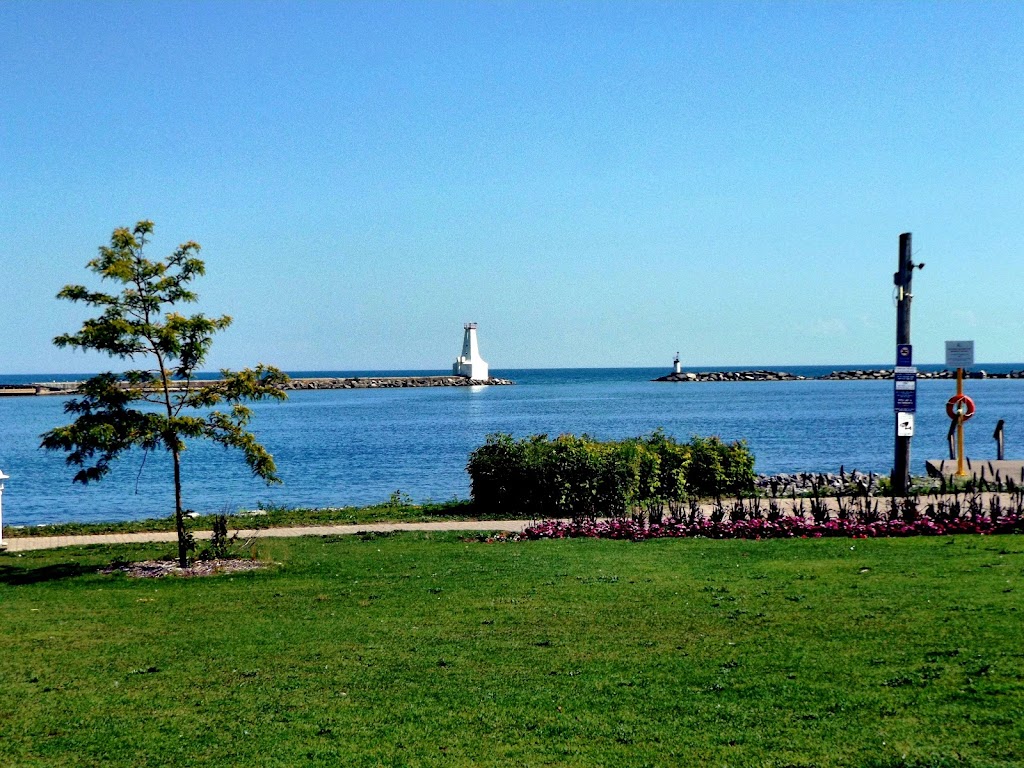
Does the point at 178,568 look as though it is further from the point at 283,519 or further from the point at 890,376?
the point at 890,376

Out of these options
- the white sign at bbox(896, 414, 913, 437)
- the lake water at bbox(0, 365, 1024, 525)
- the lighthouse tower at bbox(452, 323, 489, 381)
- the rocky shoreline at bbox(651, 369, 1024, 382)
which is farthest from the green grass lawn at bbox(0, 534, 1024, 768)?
the rocky shoreline at bbox(651, 369, 1024, 382)

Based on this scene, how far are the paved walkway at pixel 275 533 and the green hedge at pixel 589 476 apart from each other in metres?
1.51

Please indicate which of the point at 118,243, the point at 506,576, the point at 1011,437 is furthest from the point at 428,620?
the point at 1011,437

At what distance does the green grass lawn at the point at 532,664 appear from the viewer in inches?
282

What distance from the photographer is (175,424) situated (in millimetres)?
14625

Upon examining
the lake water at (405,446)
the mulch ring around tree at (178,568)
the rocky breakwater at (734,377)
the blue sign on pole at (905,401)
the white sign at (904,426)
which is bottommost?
the lake water at (405,446)

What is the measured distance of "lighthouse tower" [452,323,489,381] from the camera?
16200 centimetres

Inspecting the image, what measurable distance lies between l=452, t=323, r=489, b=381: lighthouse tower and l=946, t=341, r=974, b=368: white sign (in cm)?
13407

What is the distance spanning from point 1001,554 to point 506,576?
6810mm

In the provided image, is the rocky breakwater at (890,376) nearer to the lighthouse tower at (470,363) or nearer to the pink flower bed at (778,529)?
the lighthouse tower at (470,363)

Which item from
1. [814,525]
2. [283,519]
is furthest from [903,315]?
[283,519]

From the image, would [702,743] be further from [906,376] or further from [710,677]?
[906,376]

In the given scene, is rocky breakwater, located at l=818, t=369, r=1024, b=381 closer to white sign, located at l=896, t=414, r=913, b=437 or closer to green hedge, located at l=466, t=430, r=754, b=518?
green hedge, located at l=466, t=430, r=754, b=518

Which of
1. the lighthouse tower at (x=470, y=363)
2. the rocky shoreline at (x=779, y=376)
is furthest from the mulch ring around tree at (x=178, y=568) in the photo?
the rocky shoreline at (x=779, y=376)
